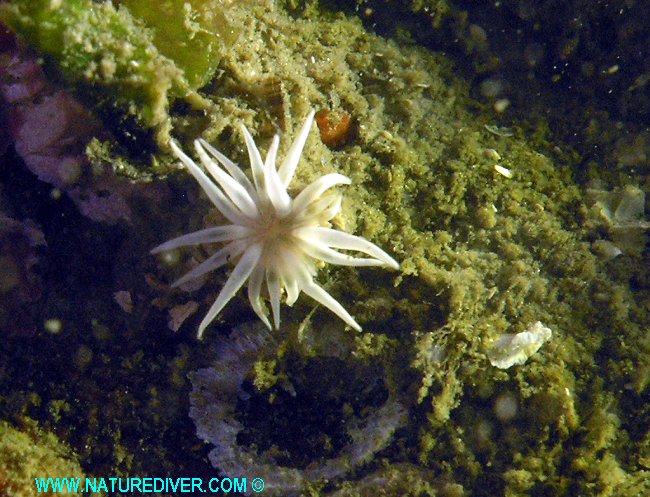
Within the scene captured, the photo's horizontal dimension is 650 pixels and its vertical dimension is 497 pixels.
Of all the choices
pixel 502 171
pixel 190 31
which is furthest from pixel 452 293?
pixel 190 31

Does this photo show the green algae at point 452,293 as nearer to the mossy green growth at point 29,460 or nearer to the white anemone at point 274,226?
the white anemone at point 274,226

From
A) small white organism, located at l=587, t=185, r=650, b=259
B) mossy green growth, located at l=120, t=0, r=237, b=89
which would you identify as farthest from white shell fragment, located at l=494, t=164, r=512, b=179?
mossy green growth, located at l=120, t=0, r=237, b=89

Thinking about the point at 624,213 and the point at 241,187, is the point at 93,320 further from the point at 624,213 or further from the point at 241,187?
the point at 624,213

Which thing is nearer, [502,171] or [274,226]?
[274,226]

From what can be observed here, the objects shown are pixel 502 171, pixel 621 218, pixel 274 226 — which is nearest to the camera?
pixel 274 226

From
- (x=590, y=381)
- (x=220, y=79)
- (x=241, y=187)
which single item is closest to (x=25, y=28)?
(x=220, y=79)

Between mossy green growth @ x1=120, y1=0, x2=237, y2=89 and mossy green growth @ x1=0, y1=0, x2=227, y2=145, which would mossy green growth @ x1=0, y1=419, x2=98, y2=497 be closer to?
mossy green growth @ x1=0, y1=0, x2=227, y2=145

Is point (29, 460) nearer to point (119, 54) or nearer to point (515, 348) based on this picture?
point (119, 54)
